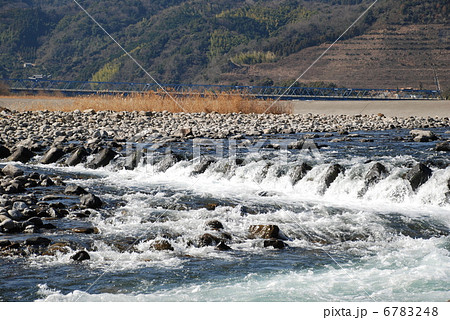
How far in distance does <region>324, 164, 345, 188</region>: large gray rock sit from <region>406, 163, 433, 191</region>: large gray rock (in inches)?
49.4

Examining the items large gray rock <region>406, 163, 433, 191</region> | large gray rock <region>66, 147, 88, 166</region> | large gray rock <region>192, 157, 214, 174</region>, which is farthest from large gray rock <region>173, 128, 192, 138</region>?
large gray rock <region>406, 163, 433, 191</region>

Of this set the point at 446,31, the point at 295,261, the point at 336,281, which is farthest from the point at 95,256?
the point at 446,31

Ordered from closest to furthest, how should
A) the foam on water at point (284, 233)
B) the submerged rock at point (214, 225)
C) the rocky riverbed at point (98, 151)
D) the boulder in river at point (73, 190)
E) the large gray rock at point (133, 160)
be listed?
the foam on water at point (284, 233), the rocky riverbed at point (98, 151), the submerged rock at point (214, 225), the boulder in river at point (73, 190), the large gray rock at point (133, 160)

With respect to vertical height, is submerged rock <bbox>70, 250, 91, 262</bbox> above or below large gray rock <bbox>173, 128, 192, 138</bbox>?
below

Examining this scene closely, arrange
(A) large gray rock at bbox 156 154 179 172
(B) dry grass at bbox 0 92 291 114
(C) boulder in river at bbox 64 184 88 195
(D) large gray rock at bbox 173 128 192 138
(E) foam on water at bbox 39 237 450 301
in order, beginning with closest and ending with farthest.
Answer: (E) foam on water at bbox 39 237 450 301
(C) boulder in river at bbox 64 184 88 195
(A) large gray rock at bbox 156 154 179 172
(D) large gray rock at bbox 173 128 192 138
(B) dry grass at bbox 0 92 291 114

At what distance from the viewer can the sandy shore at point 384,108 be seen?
903 inches

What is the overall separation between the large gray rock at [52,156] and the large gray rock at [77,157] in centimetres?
40

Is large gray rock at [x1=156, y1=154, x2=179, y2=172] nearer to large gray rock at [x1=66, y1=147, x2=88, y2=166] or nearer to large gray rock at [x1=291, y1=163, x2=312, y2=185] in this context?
large gray rock at [x1=66, y1=147, x2=88, y2=166]

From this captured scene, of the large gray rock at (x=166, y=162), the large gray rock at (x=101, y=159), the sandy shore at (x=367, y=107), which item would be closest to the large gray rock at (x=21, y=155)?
the large gray rock at (x=101, y=159)

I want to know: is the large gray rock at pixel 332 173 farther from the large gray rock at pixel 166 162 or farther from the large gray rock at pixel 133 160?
the large gray rock at pixel 133 160

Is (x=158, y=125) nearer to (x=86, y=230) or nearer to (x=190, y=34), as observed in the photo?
(x=86, y=230)

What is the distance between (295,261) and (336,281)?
725 mm

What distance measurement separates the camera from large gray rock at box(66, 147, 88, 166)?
42.9 ft

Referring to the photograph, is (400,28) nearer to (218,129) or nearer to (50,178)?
(218,129)
